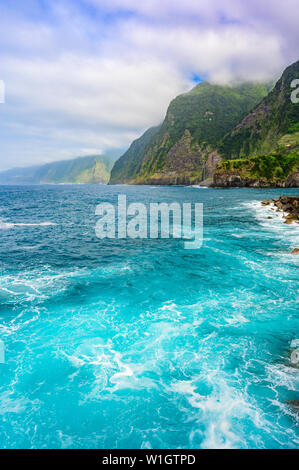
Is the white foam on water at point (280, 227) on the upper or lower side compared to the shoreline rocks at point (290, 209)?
lower

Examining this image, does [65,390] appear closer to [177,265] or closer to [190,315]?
[190,315]

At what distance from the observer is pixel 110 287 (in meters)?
23.3

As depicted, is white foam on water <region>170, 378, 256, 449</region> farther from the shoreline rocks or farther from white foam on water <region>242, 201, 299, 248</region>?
the shoreline rocks

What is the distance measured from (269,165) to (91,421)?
194189 millimetres

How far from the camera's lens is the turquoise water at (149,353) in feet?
33.8

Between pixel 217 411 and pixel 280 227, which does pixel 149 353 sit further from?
pixel 280 227

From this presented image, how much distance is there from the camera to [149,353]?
14.6 metres

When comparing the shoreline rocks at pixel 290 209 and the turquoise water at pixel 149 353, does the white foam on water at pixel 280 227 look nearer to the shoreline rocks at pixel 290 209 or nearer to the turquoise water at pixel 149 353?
the shoreline rocks at pixel 290 209

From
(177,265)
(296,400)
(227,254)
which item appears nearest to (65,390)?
(296,400)

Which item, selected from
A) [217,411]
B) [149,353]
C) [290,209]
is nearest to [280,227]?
[290,209]

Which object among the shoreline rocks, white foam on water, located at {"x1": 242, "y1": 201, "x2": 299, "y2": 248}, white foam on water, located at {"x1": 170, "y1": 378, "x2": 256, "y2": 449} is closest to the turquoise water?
white foam on water, located at {"x1": 170, "y1": 378, "x2": 256, "y2": 449}

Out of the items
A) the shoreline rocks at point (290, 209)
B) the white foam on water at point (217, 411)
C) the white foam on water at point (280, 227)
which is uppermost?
the shoreline rocks at point (290, 209)

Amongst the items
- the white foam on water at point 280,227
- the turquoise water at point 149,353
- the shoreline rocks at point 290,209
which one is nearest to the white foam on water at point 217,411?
the turquoise water at point 149,353
